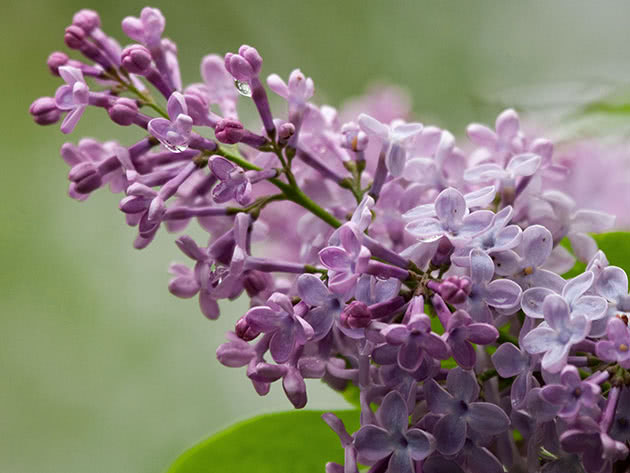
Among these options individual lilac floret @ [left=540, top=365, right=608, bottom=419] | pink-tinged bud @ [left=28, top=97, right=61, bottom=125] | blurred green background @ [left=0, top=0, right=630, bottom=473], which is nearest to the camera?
individual lilac floret @ [left=540, top=365, right=608, bottom=419]

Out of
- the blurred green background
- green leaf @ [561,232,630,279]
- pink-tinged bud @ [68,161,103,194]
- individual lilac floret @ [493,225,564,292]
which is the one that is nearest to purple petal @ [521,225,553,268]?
individual lilac floret @ [493,225,564,292]

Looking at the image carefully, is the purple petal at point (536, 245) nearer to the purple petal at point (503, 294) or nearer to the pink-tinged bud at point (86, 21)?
the purple petal at point (503, 294)

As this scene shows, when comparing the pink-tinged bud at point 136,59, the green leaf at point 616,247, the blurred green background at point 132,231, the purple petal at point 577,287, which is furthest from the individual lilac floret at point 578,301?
the blurred green background at point 132,231

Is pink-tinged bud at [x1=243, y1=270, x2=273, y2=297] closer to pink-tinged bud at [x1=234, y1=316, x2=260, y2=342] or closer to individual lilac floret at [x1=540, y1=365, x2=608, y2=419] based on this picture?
pink-tinged bud at [x1=234, y1=316, x2=260, y2=342]

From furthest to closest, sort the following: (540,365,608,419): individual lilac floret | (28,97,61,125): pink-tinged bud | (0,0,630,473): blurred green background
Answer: (0,0,630,473): blurred green background → (28,97,61,125): pink-tinged bud → (540,365,608,419): individual lilac floret

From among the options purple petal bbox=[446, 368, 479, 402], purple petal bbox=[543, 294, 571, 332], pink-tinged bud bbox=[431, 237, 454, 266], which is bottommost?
purple petal bbox=[446, 368, 479, 402]

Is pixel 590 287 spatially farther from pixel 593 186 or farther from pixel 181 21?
pixel 181 21

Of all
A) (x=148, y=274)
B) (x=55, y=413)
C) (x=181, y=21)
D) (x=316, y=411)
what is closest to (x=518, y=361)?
(x=316, y=411)
